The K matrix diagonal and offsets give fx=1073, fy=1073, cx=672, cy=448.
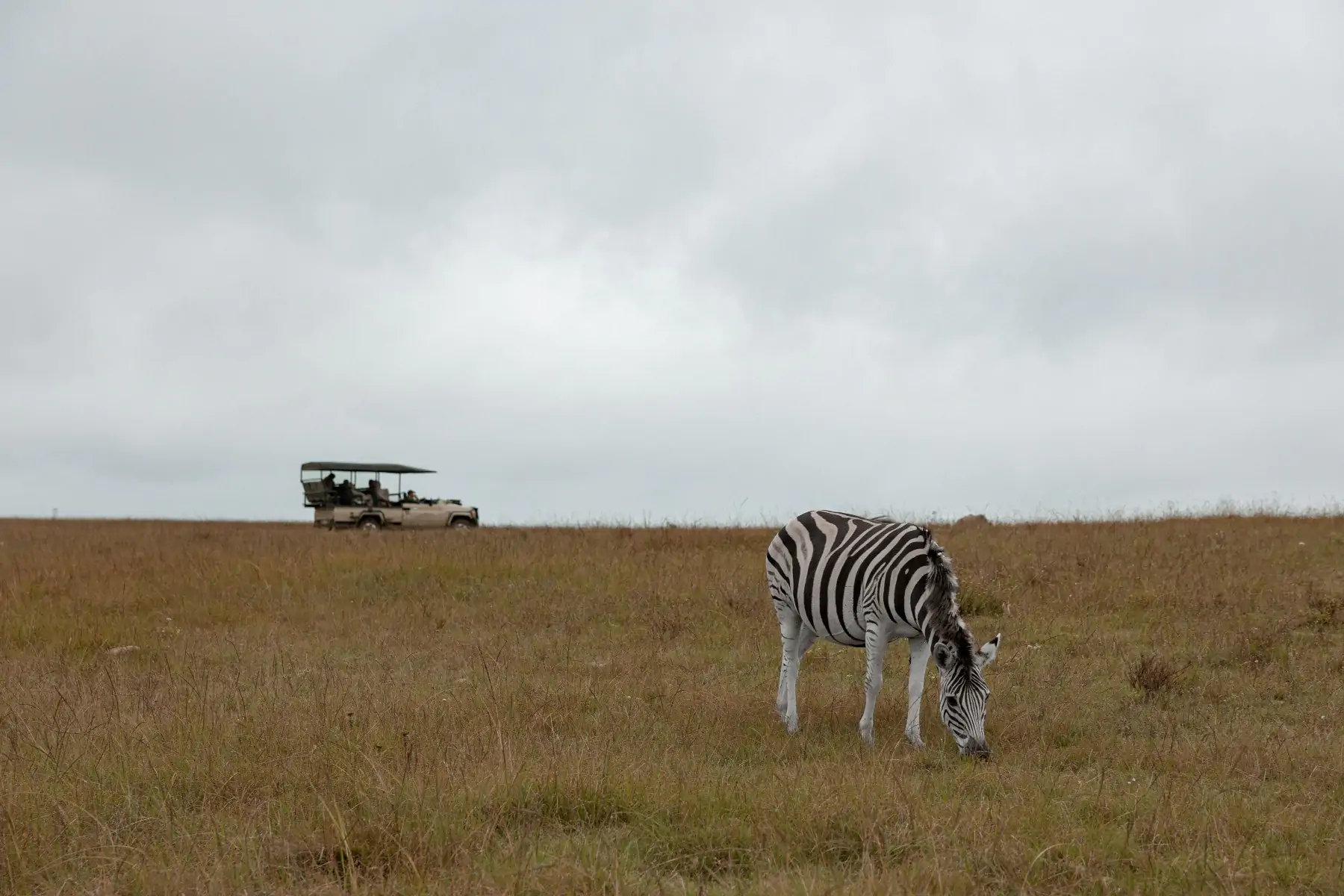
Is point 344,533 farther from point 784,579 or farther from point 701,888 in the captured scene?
point 701,888

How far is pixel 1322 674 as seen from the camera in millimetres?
12141

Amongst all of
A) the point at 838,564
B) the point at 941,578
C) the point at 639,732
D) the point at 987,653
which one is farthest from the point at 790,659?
the point at 987,653

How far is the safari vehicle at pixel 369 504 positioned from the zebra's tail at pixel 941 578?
2764cm

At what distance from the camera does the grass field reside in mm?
5875

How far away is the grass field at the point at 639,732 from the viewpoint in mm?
5875

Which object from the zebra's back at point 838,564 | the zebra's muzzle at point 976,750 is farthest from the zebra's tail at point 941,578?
the zebra's muzzle at point 976,750

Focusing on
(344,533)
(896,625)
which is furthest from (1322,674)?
(344,533)

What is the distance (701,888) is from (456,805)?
76.2 inches

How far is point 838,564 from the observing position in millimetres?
9758

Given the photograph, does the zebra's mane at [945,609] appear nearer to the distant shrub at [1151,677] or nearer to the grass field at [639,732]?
the grass field at [639,732]

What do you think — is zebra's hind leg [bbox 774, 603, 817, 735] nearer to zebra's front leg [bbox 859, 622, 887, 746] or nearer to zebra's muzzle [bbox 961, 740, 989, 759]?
zebra's front leg [bbox 859, 622, 887, 746]

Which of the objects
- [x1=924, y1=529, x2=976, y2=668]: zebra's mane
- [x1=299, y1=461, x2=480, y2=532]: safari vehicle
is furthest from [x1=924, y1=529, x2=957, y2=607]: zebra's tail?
[x1=299, y1=461, x2=480, y2=532]: safari vehicle

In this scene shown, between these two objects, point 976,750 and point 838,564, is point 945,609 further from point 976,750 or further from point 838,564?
point 838,564

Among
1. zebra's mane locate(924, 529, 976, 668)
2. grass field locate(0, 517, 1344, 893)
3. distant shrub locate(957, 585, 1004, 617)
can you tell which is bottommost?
grass field locate(0, 517, 1344, 893)
